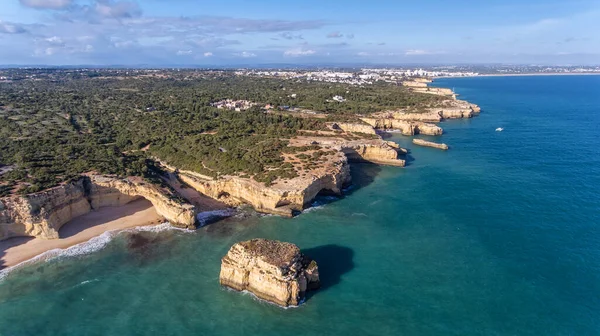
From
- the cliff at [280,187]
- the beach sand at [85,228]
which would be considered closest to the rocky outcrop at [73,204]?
the beach sand at [85,228]

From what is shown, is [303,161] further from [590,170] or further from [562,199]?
[590,170]

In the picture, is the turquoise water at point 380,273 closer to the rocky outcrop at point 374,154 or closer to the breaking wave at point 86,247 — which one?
the breaking wave at point 86,247

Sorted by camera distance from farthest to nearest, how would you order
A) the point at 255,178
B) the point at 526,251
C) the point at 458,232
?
the point at 255,178, the point at 458,232, the point at 526,251

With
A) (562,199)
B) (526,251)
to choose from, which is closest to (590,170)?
(562,199)

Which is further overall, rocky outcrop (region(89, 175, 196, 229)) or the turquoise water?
rocky outcrop (region(89, 175, 196, 229))

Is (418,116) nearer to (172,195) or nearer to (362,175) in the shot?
(362,175)

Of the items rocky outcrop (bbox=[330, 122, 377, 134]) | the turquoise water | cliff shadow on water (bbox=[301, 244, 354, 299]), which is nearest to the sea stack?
the turquoise water

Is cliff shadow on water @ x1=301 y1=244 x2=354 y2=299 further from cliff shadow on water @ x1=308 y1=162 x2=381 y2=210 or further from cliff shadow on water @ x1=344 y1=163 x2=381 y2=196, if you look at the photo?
cliff shadow on water @ x1=344 y1=163 x2=381 y2=196
